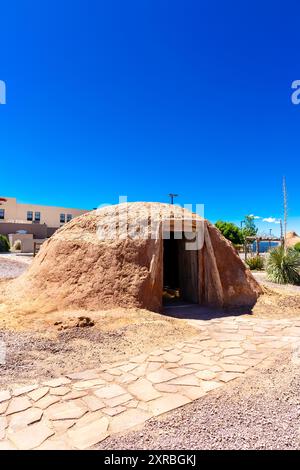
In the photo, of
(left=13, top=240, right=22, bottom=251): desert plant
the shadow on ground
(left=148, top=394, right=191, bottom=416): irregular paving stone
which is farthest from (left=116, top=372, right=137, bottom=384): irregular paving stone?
(left=13, top=240, right=22, bottom=251): desert plant

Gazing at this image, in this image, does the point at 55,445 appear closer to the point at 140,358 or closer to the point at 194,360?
the point at 140,358

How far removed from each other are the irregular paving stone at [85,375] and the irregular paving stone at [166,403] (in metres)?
0.93

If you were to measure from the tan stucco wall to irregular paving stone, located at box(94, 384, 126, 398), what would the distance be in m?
37.1

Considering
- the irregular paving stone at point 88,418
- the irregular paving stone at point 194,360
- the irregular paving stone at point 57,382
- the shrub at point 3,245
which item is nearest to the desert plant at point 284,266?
the irregular paving stone at point 194,360

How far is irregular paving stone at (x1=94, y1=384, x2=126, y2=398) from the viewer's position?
3441 mm

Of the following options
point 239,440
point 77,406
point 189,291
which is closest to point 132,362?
point 77,406

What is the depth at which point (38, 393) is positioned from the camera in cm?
344

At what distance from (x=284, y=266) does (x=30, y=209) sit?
3602 cm

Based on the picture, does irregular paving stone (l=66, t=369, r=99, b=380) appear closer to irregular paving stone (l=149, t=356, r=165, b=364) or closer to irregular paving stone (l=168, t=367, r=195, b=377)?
irregular paving stone (l=149, t=356, r=165, b=364)

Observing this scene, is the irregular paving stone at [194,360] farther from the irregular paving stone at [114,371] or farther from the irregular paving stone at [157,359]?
the irregular paving stone at [114,371]

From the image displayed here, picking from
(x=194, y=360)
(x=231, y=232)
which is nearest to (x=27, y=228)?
(x=231, y=232)

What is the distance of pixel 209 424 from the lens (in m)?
2.89

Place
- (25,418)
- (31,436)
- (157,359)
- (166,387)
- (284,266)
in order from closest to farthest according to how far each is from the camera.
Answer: (31,436), (25,418), (166,387), (157,359), (284,266)

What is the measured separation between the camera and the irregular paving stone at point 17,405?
3.09m
